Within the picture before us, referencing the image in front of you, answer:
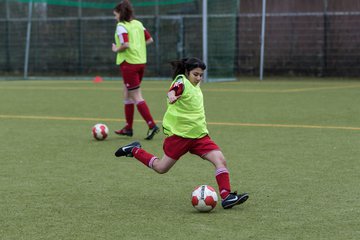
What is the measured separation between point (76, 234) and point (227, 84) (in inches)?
663

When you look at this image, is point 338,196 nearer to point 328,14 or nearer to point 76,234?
point 76,234

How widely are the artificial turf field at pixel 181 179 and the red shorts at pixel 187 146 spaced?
36 centimetres

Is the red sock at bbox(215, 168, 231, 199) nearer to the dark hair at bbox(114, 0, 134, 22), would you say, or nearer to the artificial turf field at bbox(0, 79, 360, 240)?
the artificial turf field at bbox(0, 79, 360, 240)

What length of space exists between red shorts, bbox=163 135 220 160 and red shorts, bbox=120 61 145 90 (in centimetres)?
434

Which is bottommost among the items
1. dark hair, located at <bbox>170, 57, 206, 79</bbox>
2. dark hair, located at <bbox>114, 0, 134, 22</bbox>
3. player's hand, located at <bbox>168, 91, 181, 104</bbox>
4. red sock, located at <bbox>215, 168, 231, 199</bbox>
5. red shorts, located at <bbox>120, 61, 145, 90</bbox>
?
red sock, located at <bbox>215, 168, 231, 199</bbox>

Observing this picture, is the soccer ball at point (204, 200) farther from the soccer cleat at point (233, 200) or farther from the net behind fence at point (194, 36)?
the net behind fence at point (194, 36)

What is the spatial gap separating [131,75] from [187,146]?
445 cm

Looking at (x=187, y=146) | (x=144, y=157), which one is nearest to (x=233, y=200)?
(x=187, y=146)

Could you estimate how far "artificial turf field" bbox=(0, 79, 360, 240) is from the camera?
5.00 metres

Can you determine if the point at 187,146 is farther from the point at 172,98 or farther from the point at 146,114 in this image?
the point at 146,114

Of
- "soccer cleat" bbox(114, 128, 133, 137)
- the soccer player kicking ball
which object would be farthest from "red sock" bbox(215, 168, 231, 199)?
"soccer cleat" bbox(114, 128, 133, 137)

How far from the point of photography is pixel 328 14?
23.9 metres

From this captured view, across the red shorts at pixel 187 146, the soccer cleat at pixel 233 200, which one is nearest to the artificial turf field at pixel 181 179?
the soccer cleat at pixel 233 200

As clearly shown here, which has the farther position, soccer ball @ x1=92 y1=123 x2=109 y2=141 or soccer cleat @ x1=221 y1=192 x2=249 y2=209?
soccer ball @ x1=92 y1=123 x2=109 y2=141
